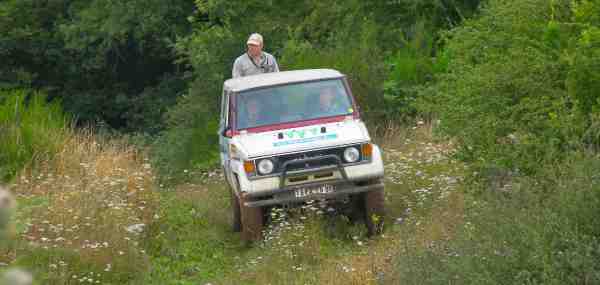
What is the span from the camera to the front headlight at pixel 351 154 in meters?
9.54

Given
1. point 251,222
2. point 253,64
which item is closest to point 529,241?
point 251,222

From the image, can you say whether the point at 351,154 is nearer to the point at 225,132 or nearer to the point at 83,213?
the point at 225,132

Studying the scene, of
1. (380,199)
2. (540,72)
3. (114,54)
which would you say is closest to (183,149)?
(380,199)

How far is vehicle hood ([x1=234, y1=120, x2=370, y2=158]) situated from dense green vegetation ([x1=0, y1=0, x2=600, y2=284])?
0.97m

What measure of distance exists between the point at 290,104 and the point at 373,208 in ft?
4.79

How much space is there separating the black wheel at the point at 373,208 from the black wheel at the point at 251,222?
1.10 m

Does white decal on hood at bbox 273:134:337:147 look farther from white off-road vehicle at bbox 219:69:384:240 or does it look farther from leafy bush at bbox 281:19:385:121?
leafy bush at bbox 281:19:385:121

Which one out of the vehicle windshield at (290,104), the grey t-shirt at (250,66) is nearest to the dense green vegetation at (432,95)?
the vehicle windshield at (290,104)

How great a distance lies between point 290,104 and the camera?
10219 millimetres

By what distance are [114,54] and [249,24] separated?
489 inches

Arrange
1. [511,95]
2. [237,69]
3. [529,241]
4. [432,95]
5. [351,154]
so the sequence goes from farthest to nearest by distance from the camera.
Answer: [237,69], [432,95], [351,154], [511,95], [529,241]

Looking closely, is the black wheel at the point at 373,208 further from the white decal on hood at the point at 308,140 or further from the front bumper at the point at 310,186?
the white decal on hood at the point at 308,140

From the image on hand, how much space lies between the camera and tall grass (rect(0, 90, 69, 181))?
13789 millimetres

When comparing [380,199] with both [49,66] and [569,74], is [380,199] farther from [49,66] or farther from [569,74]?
[49,66]
